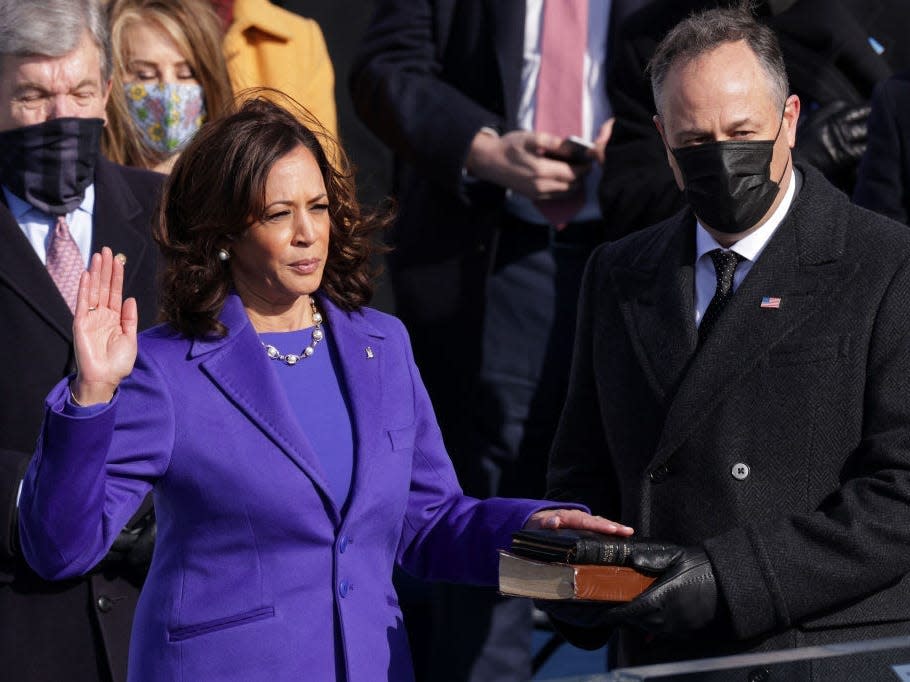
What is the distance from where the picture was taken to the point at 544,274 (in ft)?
15.8

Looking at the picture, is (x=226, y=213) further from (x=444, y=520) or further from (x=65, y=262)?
(x=65, y=262)

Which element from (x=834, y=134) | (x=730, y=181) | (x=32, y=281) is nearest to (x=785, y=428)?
(x=730, y=181)

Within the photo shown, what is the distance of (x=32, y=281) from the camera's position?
391 centimetres

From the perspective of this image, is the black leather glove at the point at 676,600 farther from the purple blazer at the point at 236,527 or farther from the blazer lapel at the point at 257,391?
the blazer lapel at the point at 257,391

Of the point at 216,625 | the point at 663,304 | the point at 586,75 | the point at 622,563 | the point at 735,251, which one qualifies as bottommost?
the point at 216,625

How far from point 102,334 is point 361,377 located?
560 millimetres

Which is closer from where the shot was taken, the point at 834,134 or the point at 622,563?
the point at 622,563

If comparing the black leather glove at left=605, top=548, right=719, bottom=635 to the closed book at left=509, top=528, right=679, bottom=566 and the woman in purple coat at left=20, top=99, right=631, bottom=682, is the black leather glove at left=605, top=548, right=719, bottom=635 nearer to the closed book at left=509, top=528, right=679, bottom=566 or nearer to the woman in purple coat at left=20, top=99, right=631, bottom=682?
the closed book at left=509, top=528, right=679, bottom=566

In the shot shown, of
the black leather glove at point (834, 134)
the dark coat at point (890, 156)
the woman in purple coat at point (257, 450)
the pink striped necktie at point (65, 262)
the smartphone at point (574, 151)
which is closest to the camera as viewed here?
the woman in purple coat at point (257, 450)

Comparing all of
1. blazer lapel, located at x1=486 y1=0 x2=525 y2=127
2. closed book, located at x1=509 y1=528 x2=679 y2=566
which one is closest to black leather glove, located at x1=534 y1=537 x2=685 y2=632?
closed book, located at x1=509 y1=528 x2=679 y2=566

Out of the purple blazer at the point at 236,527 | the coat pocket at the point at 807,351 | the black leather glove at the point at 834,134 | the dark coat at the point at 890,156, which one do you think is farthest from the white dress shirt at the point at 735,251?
the black leather glove at the point at 834,134

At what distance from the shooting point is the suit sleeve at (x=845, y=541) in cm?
310

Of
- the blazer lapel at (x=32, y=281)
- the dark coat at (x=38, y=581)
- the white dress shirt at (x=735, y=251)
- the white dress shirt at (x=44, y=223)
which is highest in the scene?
the white dress shirt at (x=735, y=251)

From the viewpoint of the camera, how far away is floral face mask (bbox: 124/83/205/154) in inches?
190
